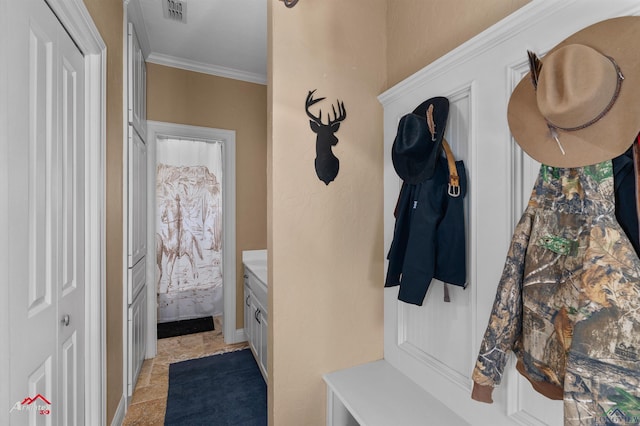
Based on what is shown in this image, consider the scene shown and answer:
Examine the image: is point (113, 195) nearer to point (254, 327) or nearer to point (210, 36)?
point (254, 327)

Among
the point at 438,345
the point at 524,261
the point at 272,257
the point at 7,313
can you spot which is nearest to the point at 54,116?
the point at 7,313

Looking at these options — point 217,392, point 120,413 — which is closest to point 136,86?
point 120,413

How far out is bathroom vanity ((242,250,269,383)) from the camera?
2201 mm

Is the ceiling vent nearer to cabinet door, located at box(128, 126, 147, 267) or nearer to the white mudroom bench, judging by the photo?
cabinet door, located at box(128, 126, 147, 267)

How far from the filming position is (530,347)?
837 millimetres

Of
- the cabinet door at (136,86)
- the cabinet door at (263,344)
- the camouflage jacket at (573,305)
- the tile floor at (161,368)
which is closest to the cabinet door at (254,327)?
the cabinet door at (263,344)

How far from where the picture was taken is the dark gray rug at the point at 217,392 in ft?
6.49

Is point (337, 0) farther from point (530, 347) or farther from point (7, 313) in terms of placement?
point (7, 313)

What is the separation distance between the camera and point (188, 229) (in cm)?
370

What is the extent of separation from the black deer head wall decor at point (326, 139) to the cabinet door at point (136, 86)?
1399 millimetres

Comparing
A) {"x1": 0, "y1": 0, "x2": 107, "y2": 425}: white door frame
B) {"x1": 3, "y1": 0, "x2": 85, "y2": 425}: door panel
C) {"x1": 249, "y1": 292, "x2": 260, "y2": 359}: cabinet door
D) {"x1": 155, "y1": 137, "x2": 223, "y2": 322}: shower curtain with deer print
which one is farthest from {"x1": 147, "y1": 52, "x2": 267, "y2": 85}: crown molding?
{"x1": 249, "y1": 292, "x2": 260, "y2": 359}: cabinet door

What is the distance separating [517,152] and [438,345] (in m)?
0.87

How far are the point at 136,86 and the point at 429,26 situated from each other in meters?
2.09

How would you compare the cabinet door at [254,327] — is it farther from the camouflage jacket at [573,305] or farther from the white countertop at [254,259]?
the camouflage jacket at [573,305]
